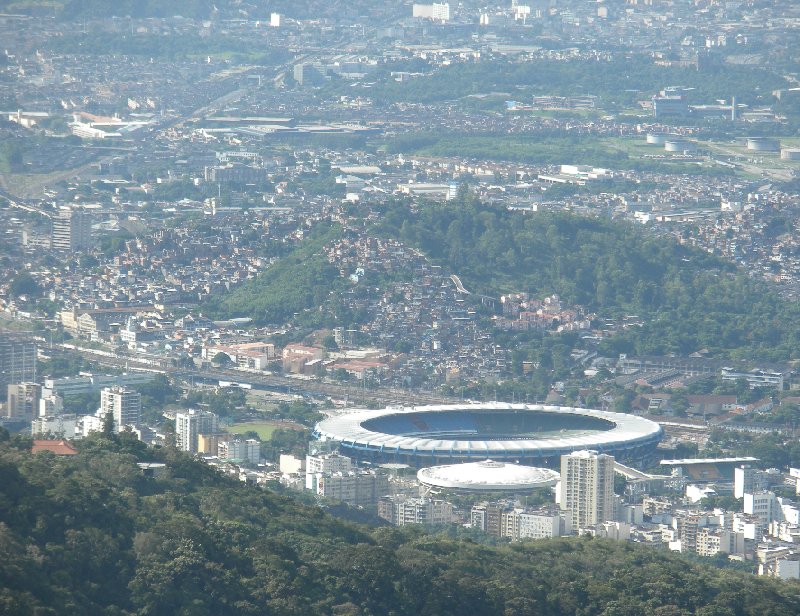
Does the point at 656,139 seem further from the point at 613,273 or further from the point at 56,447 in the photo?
the point at 56,447

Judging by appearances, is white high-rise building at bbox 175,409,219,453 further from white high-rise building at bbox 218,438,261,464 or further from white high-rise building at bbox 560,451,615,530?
white high-rise building at bbox 560,451,615,530

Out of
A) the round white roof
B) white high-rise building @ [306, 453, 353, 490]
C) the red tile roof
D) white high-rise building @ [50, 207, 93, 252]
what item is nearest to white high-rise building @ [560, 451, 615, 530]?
the round white roof

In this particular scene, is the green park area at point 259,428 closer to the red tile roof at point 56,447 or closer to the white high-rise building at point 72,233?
the red tile roof at point 56,447

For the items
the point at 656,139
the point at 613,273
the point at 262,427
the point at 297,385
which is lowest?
the point at 656,139

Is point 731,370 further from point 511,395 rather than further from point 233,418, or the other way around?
point 233,418

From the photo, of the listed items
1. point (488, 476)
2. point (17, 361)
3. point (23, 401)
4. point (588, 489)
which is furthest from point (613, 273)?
point (588, 489)

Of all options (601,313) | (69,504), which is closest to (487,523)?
(69,504)

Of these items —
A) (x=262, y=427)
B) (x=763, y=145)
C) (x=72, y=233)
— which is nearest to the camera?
A: (x=262, y=427)

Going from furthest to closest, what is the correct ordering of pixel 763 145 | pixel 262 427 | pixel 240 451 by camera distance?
pixel 763 145 → pixel 262 427 → pixel 240 451
